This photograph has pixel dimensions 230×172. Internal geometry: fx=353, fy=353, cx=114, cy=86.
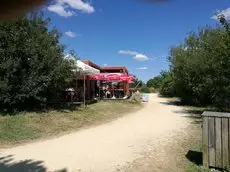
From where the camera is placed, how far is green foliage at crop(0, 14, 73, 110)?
14.9m

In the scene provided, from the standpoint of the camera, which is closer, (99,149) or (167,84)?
(99,149)

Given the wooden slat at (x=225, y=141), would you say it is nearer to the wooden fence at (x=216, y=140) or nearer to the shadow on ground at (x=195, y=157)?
the wooden fence at (x=216, y=140)

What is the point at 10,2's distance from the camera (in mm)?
1664

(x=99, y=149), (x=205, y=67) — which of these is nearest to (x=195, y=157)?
(x=99, y=149)

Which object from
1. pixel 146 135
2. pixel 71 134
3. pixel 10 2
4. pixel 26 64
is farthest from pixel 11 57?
pixel 10 2

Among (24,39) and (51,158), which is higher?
(24,39)

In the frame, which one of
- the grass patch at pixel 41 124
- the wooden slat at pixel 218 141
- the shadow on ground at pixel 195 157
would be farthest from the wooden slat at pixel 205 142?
the grass patch at pixel 41 124

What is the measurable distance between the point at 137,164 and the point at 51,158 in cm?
204

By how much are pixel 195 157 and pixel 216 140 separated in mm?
1449

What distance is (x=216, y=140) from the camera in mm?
7016

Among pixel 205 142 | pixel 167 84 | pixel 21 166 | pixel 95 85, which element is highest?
pixel 167 84

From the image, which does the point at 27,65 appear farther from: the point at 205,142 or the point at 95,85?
the point at 95,85

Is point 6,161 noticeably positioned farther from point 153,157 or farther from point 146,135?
point 146,135

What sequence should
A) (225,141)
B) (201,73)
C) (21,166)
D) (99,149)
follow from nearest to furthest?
(225,141) < (21,166) < (99,149) < (201,73)
